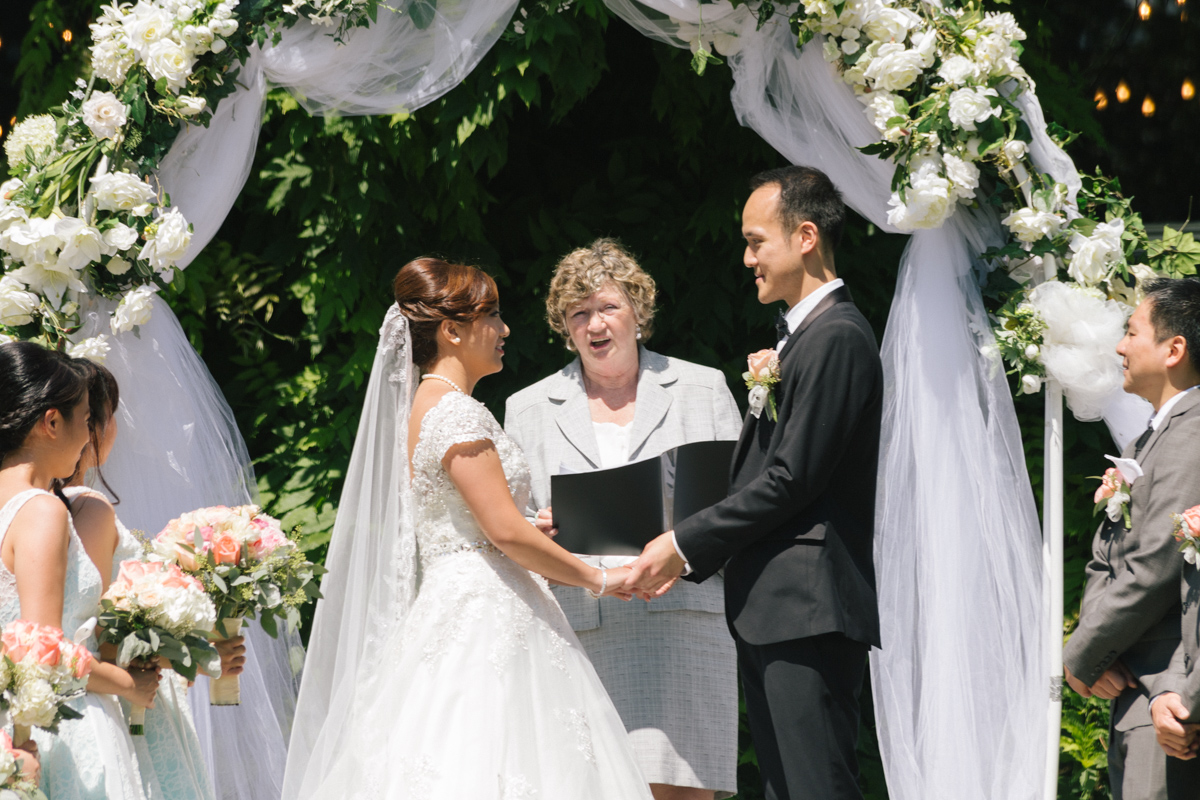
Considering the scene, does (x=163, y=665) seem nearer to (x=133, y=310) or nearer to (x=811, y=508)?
(x=133, y=310)

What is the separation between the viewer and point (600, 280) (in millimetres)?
4070

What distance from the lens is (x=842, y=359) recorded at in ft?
10.4

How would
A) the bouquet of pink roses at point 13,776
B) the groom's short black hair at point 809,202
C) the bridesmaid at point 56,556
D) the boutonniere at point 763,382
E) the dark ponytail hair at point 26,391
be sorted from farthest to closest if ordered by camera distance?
the groom's short black hair at point 809,202
the boutonniere at point 763,382
the dark ponytail hair at point 26,391
the bridesmaid at point 56,556
the bouquet of pink roses at point 13,776

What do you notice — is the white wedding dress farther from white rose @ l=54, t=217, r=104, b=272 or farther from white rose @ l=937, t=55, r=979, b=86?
white rose @ l=937, t=55, r=979, b=86

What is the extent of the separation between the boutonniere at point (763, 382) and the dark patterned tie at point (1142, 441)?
→ 1.01 meters

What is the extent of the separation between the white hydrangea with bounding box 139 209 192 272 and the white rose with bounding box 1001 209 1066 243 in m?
2.64

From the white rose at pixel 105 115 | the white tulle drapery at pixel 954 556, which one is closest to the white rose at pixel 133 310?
the white rose at pixel 105 115

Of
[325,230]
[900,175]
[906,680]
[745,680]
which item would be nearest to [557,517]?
[745,680]

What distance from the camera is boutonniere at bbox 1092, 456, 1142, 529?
10.4ft

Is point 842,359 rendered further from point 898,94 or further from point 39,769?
point 39,769

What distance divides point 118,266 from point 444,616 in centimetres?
167

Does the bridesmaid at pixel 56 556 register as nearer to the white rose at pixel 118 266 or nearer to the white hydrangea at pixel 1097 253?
the white rose at pixel 118 266

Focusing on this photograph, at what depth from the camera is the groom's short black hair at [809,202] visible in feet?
11.1

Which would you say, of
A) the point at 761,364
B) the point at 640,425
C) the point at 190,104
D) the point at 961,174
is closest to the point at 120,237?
the point at 190,104
